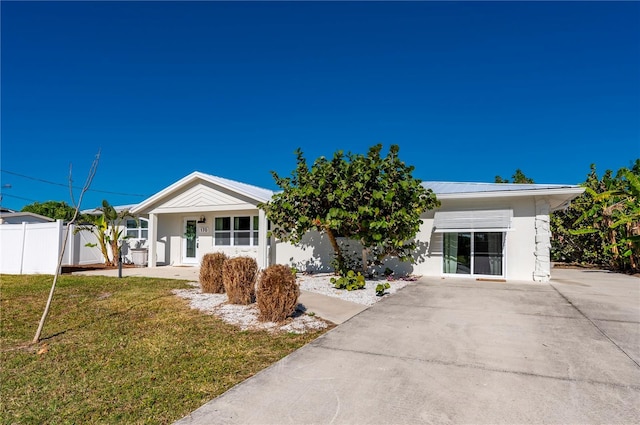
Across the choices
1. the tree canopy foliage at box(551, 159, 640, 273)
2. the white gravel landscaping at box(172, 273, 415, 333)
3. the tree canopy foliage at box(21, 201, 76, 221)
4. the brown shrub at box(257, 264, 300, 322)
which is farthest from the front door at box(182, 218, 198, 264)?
the tree canopy foliage at box(21, 201, 76, 221)

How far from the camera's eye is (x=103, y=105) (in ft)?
73.0

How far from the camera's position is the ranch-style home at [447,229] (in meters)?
12.4

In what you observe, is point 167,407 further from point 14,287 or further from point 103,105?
point 103,105

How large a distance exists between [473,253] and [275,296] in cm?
945

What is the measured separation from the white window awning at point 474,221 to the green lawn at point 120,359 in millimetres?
8968

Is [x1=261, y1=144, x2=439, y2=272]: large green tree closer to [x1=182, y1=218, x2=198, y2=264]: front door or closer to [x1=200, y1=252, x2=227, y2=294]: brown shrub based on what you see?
[x1=200, y1=252, x2=227, y2=294]: brown shrub

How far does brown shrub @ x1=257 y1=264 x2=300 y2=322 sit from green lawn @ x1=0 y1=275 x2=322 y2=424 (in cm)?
74

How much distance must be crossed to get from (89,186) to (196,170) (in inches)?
408

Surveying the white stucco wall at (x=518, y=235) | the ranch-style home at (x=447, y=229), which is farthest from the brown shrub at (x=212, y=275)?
the white stucco wall at (x=518, y=235)

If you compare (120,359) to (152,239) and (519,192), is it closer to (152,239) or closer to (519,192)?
(519,192)

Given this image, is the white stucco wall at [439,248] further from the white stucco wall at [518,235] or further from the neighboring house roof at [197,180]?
the neighboring house roof at [197,180]

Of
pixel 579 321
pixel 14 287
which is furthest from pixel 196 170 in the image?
pixel 579 321

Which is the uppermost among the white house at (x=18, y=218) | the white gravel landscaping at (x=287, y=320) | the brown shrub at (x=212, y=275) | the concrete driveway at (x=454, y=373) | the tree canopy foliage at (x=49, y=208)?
the tree canopy foliage at (x=49, y=208)

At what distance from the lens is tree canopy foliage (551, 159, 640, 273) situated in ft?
53.4
